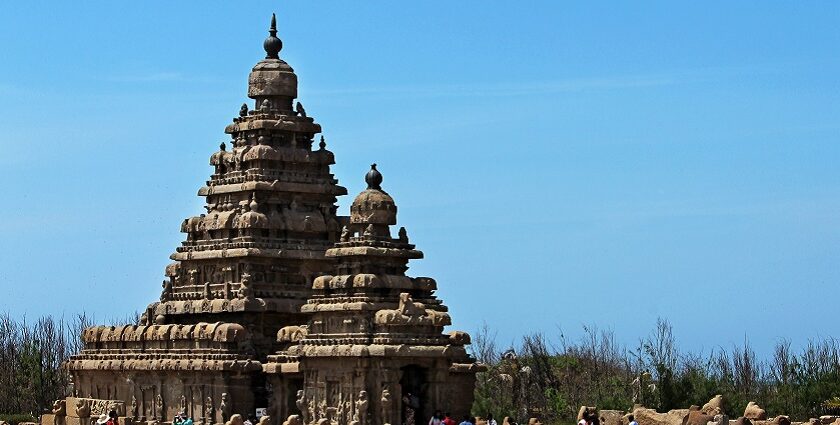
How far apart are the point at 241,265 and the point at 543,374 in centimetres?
2009

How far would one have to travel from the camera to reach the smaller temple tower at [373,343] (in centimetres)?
6262

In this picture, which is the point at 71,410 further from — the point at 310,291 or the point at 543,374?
the point at 543,374

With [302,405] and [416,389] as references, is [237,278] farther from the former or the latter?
[416,389]

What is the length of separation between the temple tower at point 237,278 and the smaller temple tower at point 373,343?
233 cm

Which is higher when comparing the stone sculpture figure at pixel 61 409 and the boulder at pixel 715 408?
the stone sculpture figure at pixel 61 409

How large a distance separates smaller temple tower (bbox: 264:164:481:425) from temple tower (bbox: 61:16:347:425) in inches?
91.8

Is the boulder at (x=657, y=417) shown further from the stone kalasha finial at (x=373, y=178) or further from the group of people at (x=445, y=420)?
the stone kalasha finial at (x=373, y=178)

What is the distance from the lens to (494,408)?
236 feet

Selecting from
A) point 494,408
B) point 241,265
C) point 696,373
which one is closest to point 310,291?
point 241,265

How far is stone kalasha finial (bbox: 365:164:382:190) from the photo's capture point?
2601 inches

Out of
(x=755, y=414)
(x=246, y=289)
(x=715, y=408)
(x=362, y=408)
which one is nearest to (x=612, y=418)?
(x=715, y=408)

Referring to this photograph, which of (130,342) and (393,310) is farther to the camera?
(130,342)

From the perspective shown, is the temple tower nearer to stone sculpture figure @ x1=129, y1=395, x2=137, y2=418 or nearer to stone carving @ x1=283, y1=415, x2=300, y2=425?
stone sculpture figure @ x1=129, y1=395, x2=137, y2=418

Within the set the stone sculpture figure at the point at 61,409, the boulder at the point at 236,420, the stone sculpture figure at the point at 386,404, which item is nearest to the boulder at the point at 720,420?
the stone sculpture figure at the point at 386,404
